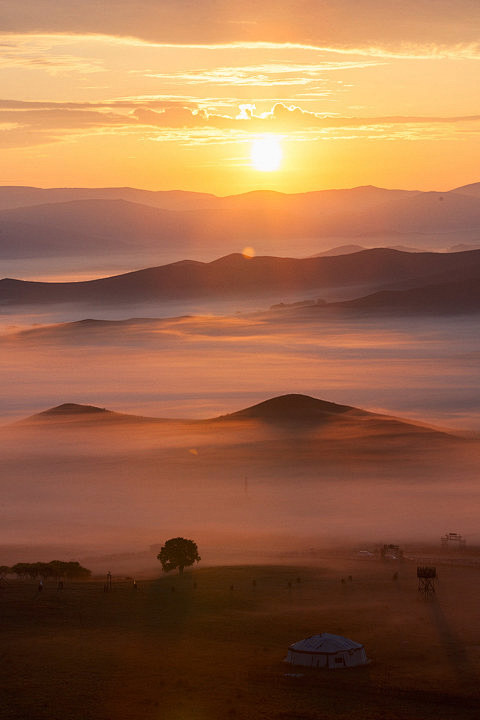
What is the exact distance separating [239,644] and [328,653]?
6.88 m

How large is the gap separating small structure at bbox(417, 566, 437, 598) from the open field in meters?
0.62

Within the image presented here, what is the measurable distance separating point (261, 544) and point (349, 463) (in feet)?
132

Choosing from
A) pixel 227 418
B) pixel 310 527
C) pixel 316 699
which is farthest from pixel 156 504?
pixel 316 699

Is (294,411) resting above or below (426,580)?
above

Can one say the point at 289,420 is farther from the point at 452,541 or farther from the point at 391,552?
the point at 391,552

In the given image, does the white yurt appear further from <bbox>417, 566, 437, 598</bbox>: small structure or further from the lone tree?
the lone tree

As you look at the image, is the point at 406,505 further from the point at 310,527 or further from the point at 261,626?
the point at 261,626

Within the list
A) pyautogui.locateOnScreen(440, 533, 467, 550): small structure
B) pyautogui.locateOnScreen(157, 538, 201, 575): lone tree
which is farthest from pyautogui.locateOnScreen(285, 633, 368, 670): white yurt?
pyautogui.locateOnScreen(440, 533, 467, 550): small structure

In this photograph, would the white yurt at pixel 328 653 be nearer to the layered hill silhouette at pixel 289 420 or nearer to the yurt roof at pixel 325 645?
the yurt roof at pixel 325 645

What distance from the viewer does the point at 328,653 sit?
68.3m

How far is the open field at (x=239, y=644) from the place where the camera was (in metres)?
61.6

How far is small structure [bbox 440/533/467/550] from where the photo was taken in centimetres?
10506

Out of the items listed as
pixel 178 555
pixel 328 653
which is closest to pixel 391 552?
pixel 178 555

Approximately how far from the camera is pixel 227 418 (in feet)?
597
